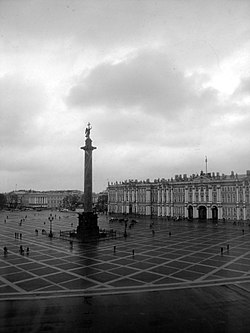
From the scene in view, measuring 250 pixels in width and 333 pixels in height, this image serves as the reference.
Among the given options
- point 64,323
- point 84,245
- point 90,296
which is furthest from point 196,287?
point 84,245

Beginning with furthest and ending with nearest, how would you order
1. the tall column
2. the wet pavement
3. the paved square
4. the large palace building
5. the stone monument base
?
the large palace building → the tall column → the stone monument base → the paved square → the wet pavement

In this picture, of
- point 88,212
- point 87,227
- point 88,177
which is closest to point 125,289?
point 87,227

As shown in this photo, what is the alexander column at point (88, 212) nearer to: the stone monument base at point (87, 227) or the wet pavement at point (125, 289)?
the stone monument base at point (87, 227)

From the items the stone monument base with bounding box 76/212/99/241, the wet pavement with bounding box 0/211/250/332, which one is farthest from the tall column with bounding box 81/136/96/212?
the wet pavement with bounding box 0/211/250/332

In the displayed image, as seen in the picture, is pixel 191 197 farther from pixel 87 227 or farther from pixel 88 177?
pixel 87 227

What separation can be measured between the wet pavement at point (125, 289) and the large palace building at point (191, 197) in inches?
1795

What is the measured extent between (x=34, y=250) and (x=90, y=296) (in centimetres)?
1922

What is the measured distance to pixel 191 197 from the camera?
86688mm

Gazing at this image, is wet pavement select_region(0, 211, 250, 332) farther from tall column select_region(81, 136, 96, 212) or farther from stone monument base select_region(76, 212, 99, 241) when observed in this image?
tall column select_region(81, 136, 96, 212)

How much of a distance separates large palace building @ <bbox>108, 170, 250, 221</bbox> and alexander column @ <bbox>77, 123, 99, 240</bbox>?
4626cm

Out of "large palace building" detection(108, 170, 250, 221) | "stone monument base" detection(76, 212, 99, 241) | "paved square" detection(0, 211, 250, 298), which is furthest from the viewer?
"large palace building" detection(108, 170, 250, 221)

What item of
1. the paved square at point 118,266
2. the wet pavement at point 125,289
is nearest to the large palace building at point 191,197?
the paved square at point 118,266

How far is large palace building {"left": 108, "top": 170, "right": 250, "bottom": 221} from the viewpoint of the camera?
255ft

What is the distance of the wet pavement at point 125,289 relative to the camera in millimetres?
14406
